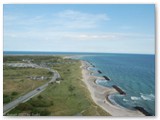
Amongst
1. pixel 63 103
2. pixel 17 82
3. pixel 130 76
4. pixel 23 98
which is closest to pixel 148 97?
pixel 130 76

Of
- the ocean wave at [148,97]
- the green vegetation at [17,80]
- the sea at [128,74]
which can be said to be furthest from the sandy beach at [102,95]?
the green vegetation at [17,80]

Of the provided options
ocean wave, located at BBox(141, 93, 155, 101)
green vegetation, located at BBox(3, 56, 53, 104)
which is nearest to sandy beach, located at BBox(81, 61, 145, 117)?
ocean wave, located at BBox(141, 93, 155, 101)

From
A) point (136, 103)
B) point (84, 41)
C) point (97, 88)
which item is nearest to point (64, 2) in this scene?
point (84, 41)

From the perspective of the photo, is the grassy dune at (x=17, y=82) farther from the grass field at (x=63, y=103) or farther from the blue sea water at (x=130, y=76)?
the blue sea water at (x=130, y=76)

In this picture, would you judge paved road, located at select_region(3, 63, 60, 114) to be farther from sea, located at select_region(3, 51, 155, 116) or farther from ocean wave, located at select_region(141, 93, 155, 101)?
ocean wave, located at select_region(141, 93, 155, 101)

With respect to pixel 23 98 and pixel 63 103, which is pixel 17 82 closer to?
Result: pixel 23 98

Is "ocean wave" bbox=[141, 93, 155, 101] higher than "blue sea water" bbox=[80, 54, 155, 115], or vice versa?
"blue sea water" bbox=[80, 54, 155, 115]

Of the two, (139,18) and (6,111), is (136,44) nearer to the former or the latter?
(139,18)
